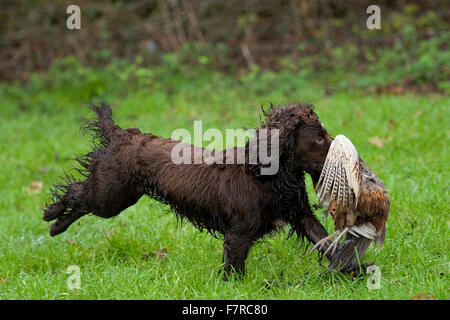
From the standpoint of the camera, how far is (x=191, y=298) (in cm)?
374

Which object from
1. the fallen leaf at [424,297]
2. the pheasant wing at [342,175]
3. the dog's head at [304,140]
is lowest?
the fallen leaf at [424,297]

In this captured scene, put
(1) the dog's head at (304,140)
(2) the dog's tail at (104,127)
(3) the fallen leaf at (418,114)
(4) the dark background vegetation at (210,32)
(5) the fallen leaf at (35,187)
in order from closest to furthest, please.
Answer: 1. (1) the dog's head at (304,140)
2. (2) the dog's tail at (104,127)
3. (5) the fallen leaf at (35,187)
4. (3) the fallen leaf at (418,114)
5. (4) the dark background vegetation at (210,32)

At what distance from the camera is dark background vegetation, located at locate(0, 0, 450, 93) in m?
11.1

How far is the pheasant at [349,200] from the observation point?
11.6 feet

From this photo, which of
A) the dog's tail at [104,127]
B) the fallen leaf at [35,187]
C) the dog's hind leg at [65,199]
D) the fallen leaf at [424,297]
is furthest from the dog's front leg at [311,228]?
the fallen leaf at [35,187]

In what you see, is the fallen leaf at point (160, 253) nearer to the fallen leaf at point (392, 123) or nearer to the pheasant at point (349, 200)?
the pheasant at point (349, 200)

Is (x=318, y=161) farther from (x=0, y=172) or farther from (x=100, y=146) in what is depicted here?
(x=0, y=172)

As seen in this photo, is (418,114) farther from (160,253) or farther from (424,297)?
(424,297)

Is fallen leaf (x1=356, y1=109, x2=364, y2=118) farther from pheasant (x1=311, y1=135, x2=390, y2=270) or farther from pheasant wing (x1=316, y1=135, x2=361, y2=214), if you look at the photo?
pheasant wing (x1=316, y1=135, x2=361, y2=214)

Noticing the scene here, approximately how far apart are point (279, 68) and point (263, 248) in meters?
6.95

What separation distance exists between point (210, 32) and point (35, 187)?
6.21m

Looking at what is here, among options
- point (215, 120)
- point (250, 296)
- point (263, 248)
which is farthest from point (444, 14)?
point (250, 296)

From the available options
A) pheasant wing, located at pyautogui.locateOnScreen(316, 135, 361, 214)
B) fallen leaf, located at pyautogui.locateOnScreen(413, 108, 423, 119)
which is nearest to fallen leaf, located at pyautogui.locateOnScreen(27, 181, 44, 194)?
pheasant wing, located at pyautogui.locateOnScreen(316, 135, 361, 214)

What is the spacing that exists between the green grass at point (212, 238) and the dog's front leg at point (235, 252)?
10 centimetres
